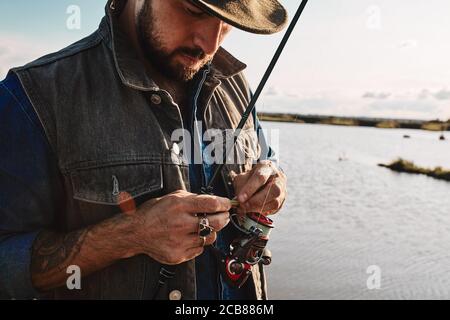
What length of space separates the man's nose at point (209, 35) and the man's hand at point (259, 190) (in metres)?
0.57

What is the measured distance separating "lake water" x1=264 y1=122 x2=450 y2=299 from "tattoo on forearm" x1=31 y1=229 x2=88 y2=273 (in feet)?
19.8

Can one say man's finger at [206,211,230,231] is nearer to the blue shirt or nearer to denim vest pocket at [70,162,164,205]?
denim vest pocket at [70,162,164,205]

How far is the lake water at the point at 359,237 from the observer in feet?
26.8

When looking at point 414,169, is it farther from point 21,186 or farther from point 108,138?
point 21,186

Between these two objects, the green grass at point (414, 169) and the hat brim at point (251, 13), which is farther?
the green grass at point (414, 169)

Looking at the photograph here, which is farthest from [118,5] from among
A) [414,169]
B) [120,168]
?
Answer: [414,169]

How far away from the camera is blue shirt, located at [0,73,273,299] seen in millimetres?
1869

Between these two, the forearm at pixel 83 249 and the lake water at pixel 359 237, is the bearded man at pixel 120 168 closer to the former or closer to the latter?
the forearm at pixel 83 249

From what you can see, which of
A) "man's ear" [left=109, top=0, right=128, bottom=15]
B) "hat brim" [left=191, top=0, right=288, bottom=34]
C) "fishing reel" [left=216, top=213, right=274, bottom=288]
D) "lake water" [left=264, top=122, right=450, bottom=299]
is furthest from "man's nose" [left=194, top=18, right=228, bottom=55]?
"lake water" [left=264, top=122, right=450, bottom=299]

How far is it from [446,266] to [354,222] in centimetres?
256

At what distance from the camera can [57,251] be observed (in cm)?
199

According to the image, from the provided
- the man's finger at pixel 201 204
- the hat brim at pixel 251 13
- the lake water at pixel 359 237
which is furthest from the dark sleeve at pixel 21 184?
the lake water at pixel 359 237

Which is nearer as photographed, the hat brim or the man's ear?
the hat brim

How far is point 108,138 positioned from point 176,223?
1.54 feet
